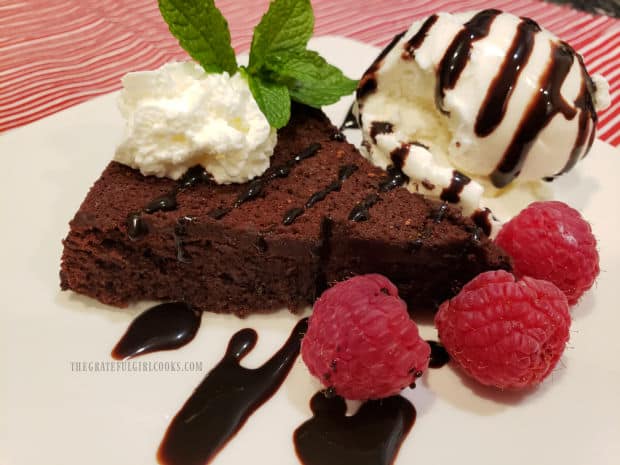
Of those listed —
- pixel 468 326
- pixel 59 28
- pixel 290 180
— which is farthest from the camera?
pixel 59 28

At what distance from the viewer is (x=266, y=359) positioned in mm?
1567

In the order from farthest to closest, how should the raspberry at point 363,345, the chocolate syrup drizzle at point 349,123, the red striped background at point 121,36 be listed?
1. the red striped background at point 121,36
2. the chocolate syrup drizzle at point 349,123
3. the raspberry at point 363,345

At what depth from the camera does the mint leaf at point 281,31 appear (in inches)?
71.7

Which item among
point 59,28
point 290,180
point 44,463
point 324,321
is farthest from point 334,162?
point 59,28

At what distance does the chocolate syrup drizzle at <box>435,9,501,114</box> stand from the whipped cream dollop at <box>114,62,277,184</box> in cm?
51

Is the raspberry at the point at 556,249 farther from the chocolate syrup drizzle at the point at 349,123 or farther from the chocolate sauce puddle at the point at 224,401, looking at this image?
the chocolate syrup drizzle at the point at 349,123

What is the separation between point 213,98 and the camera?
64.6 inches

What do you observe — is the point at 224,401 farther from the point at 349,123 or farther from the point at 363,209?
the point at 349,123

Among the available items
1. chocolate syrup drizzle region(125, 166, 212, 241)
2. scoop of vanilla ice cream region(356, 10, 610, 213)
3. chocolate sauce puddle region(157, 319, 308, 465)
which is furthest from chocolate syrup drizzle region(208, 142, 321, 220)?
chocolate sauce puddle region(157, 319, 308, 465)

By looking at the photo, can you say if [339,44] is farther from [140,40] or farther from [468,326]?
[468,326]

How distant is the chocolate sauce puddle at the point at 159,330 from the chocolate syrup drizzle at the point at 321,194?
0.38m

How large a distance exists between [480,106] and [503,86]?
79mm

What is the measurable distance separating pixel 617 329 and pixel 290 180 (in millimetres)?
955

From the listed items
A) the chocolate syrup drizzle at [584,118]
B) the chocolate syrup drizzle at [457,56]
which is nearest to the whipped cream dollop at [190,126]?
the chocolate syrup drizzle at [457,56]
